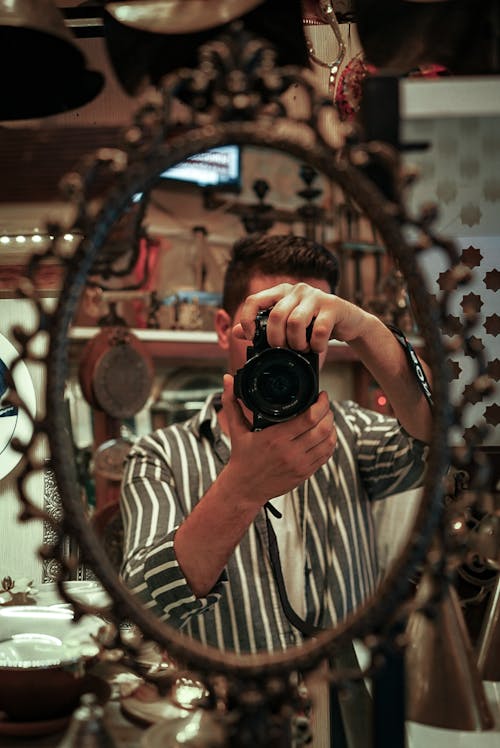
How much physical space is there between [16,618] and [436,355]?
0.49m

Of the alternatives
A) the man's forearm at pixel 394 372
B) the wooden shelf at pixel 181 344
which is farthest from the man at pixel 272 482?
the wooden shelf at pixel 181 344

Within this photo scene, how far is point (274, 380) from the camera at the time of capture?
1.65ft

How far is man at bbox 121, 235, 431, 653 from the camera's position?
536mm

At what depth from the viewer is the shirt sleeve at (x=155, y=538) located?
57 centimetres

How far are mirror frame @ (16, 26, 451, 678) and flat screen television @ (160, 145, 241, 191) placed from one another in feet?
1.84

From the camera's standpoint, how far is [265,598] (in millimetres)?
792

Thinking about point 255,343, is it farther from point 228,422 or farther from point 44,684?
point 44,684

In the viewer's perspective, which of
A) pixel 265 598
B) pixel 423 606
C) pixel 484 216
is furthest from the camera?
pixel 265 598

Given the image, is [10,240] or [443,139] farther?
[10,240]

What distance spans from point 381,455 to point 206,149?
532 millimetres

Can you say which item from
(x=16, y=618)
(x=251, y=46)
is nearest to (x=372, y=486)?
(x=16, y=618)

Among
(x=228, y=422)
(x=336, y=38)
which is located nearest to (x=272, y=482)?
(x=228, y=422)

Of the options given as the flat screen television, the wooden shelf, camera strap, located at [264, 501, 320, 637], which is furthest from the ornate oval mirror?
the wooden shelf

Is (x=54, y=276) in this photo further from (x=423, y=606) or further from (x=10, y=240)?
(x=423, y=606)
